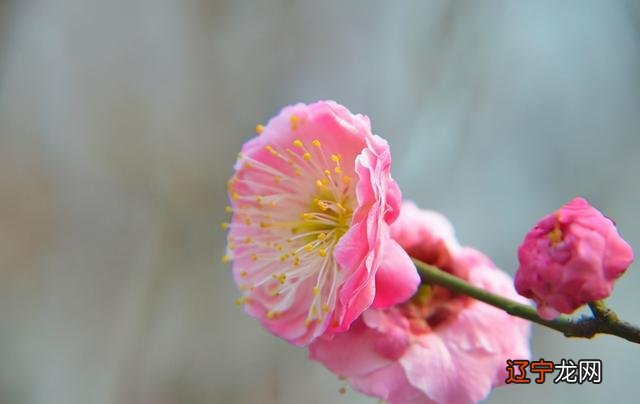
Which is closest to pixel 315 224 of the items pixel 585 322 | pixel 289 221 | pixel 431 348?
pixel 289 221

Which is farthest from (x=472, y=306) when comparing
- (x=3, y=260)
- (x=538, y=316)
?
(x=3, y=260)

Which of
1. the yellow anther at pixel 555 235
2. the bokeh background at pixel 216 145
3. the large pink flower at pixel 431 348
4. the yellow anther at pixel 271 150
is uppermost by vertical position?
the bokeh background at pixel 216 145

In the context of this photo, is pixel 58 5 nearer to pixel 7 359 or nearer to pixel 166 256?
pixel 166 256

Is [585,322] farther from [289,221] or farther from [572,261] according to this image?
[289,221]

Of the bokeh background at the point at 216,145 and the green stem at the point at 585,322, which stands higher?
the bokeh background at the point at 216,145

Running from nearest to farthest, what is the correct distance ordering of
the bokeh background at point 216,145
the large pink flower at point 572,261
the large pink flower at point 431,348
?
the large pink flower at point 572,261
the large pink flower at point 431,348
the bokeh background at point 216,145

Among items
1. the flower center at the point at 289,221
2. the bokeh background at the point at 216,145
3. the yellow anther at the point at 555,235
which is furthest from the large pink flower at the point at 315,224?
the bokeh background at the point at 216,145

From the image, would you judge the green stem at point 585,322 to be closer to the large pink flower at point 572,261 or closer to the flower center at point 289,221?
the large pink flower at point 572,261
